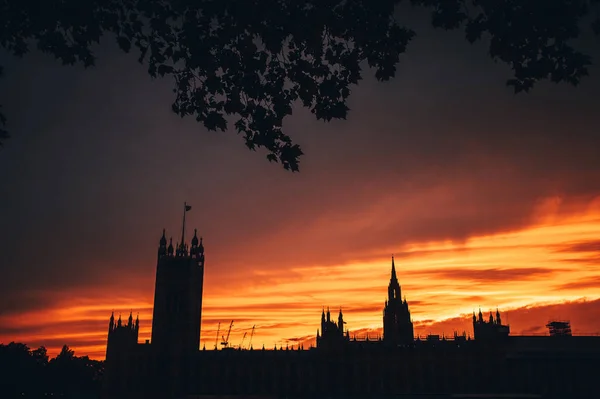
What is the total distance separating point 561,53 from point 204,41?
7230mm

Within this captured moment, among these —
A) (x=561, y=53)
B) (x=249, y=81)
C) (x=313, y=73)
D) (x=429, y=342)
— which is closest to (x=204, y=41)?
(x=249, y=81)

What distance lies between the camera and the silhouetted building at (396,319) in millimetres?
141500

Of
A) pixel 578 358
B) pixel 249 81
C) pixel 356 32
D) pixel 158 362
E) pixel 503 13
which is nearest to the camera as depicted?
pixel 503 13

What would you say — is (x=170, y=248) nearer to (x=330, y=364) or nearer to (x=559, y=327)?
(x=330, y=364)

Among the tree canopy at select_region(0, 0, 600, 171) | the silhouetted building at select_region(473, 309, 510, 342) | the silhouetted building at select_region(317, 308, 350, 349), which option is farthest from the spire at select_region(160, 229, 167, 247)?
the tree canopy at select_region(0, 0, 600, 171)

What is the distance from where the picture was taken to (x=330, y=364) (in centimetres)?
10719

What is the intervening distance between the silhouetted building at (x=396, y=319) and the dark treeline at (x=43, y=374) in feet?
293

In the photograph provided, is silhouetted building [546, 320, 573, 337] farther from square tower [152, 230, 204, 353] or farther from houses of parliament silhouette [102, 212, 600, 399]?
square tower [152, 230, 204, 353]

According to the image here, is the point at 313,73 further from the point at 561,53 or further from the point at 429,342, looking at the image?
the point at 429,342

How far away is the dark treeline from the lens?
445 feet

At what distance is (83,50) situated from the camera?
11883 millimetres

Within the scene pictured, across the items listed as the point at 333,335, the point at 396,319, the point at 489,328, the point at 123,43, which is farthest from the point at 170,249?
the point at 123,43

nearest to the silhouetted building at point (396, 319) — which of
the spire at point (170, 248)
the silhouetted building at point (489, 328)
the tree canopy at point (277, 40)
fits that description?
the silhouetted building at point (489, 328)

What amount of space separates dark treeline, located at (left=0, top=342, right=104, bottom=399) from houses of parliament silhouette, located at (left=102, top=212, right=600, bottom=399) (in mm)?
38611
